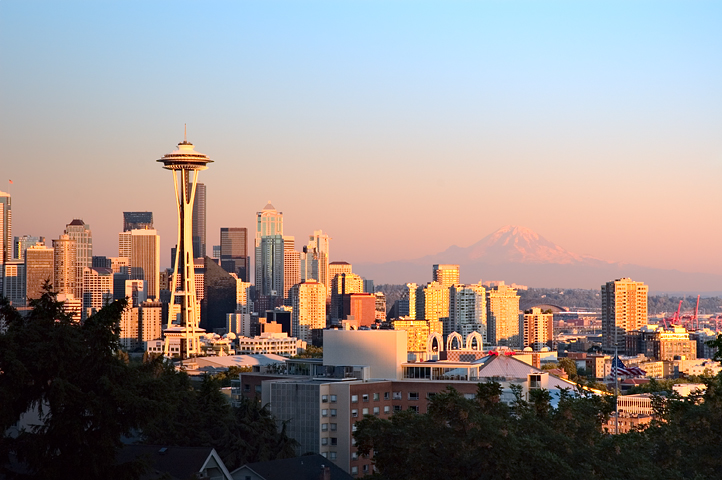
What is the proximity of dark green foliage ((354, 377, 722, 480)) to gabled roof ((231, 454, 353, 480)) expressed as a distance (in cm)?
720

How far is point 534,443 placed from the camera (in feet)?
124

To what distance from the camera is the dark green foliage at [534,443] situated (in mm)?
38094

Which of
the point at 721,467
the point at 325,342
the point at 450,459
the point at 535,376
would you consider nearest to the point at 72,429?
the point at 450,459

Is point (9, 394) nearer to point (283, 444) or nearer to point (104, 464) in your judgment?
point (104, 464)

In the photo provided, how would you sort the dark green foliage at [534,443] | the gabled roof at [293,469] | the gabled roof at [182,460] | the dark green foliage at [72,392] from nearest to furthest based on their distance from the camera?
→ the dark green foliage at [72,392] < the dark green foliage at [534,443] < the gabled roof at [182,460] < the gabled roof at [293,469]

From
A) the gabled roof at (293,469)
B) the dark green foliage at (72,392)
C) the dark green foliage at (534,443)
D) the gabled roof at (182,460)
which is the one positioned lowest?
the gabled roof at (293,469)

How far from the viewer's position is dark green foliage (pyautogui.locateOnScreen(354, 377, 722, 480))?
125ft

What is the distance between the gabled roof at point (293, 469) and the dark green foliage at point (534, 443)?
720 cm

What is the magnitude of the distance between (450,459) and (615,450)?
6.10m

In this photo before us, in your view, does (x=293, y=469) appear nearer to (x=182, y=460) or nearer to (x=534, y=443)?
(x=182, y=460)

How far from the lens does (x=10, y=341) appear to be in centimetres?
3086

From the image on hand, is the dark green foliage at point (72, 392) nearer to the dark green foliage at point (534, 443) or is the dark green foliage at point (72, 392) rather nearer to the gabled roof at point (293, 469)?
the dark green foliage at point (534, 443)

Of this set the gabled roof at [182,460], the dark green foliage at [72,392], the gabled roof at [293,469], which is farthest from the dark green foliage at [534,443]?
the dark green foliage at [72,392]

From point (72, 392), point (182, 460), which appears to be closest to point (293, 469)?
point (182, 460)
